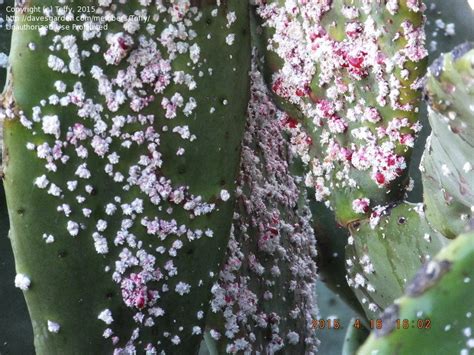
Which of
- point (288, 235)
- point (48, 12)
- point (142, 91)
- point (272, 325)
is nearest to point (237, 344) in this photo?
point (272, 325)

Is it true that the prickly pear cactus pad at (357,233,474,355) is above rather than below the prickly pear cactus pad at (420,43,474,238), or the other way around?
below

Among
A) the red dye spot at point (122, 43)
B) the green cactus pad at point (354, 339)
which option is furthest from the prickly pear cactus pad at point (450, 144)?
the green cactus pad at point (354, 339)

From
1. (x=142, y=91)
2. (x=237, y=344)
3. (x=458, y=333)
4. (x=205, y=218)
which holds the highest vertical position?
(x=142, y=91)

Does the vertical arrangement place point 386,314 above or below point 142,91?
below

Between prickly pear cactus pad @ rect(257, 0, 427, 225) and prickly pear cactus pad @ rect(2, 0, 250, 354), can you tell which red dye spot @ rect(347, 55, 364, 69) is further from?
prickly pear cactus pad @ rect(2, 0, 250, 354)

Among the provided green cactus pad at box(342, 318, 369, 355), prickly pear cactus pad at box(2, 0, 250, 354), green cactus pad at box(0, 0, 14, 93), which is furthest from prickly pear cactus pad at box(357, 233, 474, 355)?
green cactus pad at box(342, 318, 369, 355)

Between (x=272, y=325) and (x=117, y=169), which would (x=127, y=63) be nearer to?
(x=117, y=169)
